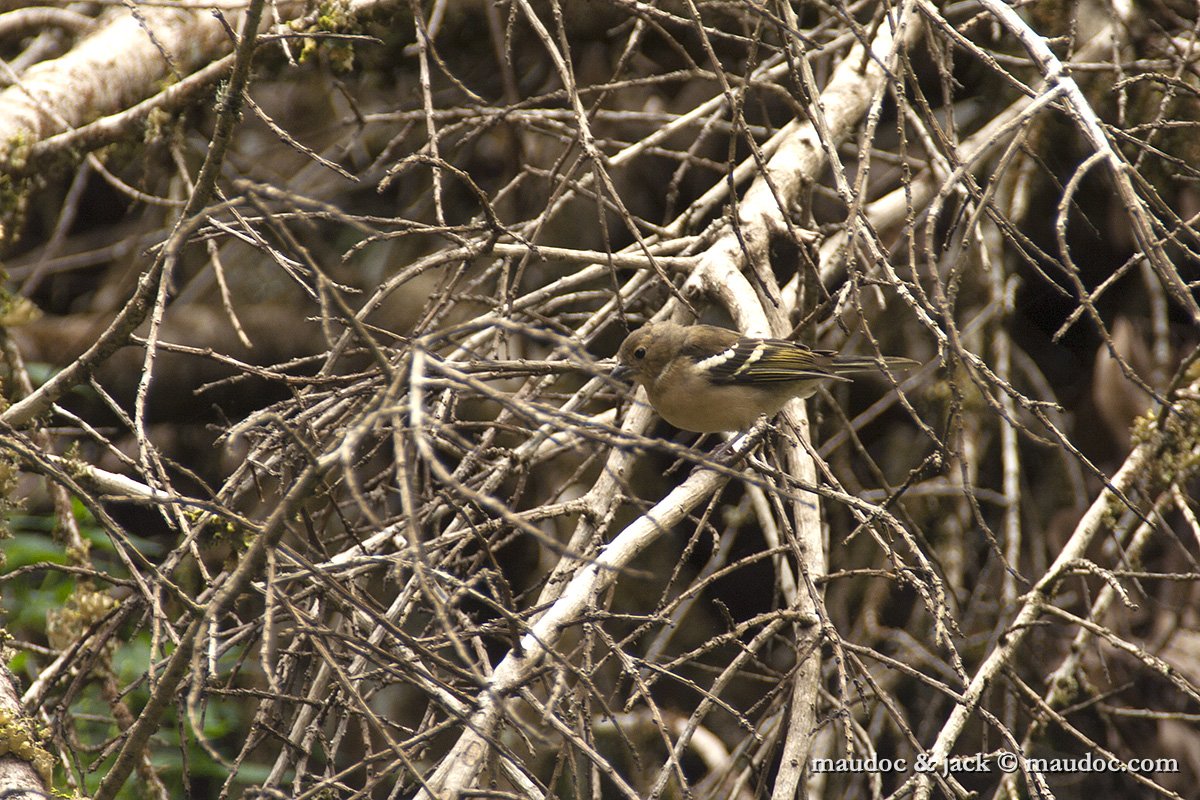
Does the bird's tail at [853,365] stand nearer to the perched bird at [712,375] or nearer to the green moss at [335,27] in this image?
the perched bird at [712,375]

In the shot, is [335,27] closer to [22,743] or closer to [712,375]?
[712,375]

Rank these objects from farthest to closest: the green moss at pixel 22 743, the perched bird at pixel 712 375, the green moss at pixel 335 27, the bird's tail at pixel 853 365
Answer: the bird's tail at pixel 853 365 < the green moss at pixel 335 27 < the perched bird at pixel 712 375 < the green moss at pixel 22 743

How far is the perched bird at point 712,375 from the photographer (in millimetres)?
4117

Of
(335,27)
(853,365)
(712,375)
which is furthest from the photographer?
(853,365)

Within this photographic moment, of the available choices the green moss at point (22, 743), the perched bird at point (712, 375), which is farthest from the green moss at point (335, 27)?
the green moss at point (22, 743)

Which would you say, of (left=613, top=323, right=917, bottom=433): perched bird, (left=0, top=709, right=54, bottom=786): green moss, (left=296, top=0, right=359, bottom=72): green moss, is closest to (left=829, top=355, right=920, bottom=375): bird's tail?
(left=613, top=323, right=917, bottom=433): perched bird

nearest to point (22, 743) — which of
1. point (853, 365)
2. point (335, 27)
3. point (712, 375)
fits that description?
point (712, 375)

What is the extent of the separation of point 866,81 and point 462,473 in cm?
264

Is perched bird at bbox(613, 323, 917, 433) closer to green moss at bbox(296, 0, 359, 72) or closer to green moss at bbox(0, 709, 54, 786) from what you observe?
green moss at bbox(296, 0, 359, 72)

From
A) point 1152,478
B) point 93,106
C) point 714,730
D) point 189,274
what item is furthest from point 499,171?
point 1152,478

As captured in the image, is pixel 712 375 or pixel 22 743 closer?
pixel 22 743

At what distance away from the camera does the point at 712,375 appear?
165 inches

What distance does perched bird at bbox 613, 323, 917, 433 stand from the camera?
4.12 m

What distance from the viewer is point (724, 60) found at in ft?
20.2
